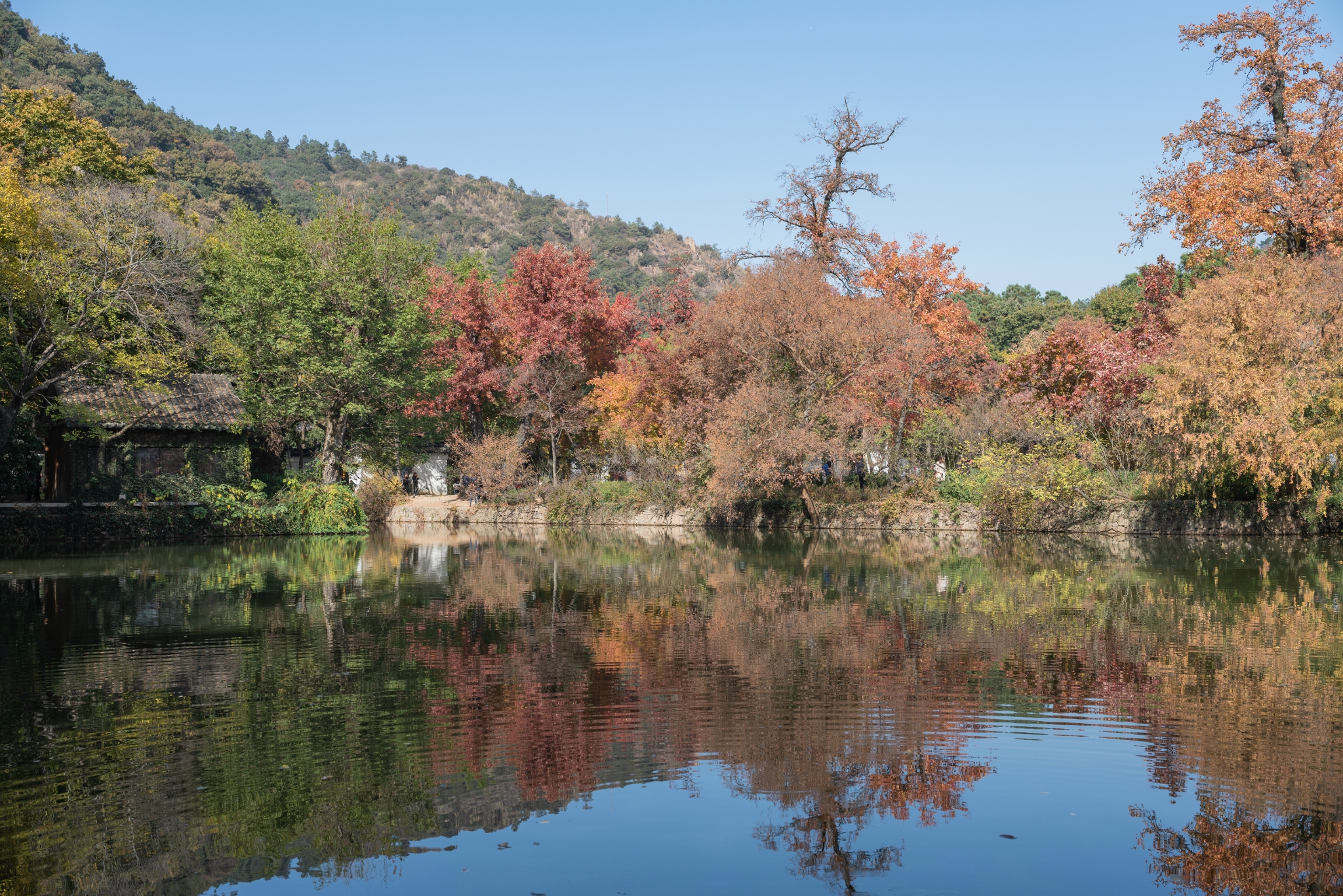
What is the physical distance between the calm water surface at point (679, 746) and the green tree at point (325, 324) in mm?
20716

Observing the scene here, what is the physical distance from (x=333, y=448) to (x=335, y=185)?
400 feet

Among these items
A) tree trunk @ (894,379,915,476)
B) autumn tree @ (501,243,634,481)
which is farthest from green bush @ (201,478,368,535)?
tree trunk @ (894,379,915,476)

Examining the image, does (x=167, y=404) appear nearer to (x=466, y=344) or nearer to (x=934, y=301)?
(x=466, y=344)

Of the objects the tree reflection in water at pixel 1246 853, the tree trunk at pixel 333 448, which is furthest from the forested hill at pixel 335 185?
the tree reflection in water at pixel 1246 853

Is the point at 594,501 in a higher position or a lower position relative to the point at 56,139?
lower

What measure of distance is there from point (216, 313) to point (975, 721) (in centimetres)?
3538

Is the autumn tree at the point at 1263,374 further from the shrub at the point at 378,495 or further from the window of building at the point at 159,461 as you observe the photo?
the window of building at the point at 159,461

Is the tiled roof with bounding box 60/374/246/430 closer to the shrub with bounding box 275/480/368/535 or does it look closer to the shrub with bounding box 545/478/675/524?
the shrub with bounding box 275/480/368/535

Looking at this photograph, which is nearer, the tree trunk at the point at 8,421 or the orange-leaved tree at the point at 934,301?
the tree trunk at the point at 8,421

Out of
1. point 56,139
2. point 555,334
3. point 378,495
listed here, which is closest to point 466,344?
point 555,334

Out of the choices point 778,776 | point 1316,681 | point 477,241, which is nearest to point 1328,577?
point 1316,681

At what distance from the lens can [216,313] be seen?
36219 mm

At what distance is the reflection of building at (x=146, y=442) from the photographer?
29.6 meters

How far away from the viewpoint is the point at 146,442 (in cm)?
3156
